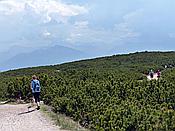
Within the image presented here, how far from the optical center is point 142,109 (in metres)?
15.8

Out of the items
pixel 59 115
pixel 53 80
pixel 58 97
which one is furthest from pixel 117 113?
pixel 53 80

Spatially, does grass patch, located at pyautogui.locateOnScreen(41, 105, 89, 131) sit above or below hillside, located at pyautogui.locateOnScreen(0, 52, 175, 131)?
below

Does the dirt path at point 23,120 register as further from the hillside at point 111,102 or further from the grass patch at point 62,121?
the hillside at point 111,102

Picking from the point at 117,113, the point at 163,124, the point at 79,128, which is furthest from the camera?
the point at 79,128

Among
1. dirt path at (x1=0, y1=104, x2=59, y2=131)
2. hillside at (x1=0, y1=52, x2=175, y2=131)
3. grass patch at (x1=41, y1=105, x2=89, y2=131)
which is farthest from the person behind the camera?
grass patch at (x1=41, y1=105, x2=89, y2=131)

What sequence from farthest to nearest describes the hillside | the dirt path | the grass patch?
the grass patch < the dirt path < the hillside

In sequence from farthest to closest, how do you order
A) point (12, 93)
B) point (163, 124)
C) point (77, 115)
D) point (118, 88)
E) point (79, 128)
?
point (12, 93) < point (118, 88) < point (77, 115) < point (79, 128) < point (163, 124)

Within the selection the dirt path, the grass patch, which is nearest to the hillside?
the grass patch

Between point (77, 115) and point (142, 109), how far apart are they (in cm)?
337

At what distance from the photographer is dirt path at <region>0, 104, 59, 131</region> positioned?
16.9 m

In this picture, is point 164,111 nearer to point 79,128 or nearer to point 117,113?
point 117,113

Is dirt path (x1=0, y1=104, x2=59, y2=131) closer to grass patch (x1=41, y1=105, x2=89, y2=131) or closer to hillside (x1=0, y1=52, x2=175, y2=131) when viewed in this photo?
grass patch (x1=41, y1=105, x2=89, y2=131)

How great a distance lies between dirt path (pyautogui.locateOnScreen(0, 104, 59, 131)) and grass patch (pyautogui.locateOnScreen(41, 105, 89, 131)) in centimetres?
29

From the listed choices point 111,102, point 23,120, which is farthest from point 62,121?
point 111,102
